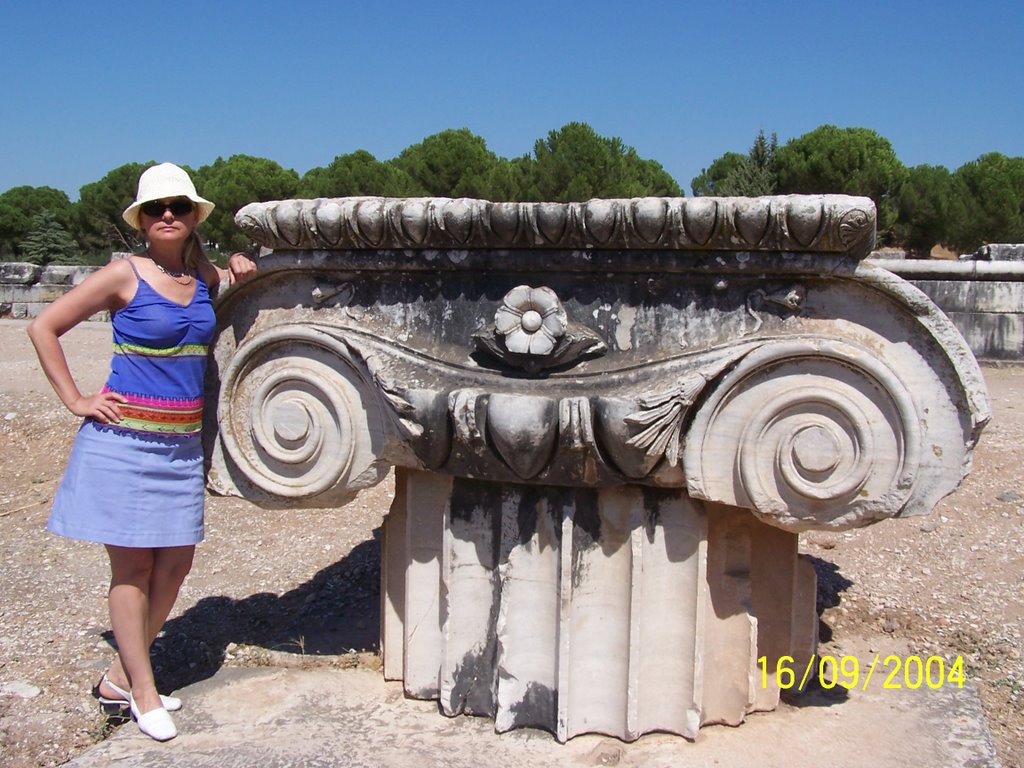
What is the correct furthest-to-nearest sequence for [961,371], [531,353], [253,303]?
[253,303], [531,353], [961,371]

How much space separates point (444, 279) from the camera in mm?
2445

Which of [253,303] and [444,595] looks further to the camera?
[253,303]

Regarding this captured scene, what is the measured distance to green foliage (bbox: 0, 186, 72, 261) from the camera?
3175cm

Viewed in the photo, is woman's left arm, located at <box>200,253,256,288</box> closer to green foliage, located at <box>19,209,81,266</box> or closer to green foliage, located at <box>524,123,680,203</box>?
green foliage, located at <box>524,123,680,203</box>

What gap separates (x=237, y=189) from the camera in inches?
1030

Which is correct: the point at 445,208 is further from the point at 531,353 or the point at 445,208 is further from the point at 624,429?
the point at 624,429

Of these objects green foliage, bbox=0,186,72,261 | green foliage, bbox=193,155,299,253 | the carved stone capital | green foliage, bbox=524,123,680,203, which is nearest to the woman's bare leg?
the carved stone capital

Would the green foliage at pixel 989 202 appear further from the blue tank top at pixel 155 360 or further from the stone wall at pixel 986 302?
the blue tank top at pixel 155 360

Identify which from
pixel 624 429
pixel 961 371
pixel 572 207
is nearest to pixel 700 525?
pixel 624 429

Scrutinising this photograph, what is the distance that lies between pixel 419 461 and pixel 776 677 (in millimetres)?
1170

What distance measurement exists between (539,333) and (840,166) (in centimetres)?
2423

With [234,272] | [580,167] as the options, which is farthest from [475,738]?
[580,167]

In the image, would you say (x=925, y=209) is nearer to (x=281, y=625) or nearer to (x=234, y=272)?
(x=281, y=625)

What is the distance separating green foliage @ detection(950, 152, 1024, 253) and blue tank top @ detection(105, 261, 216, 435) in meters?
24.0
